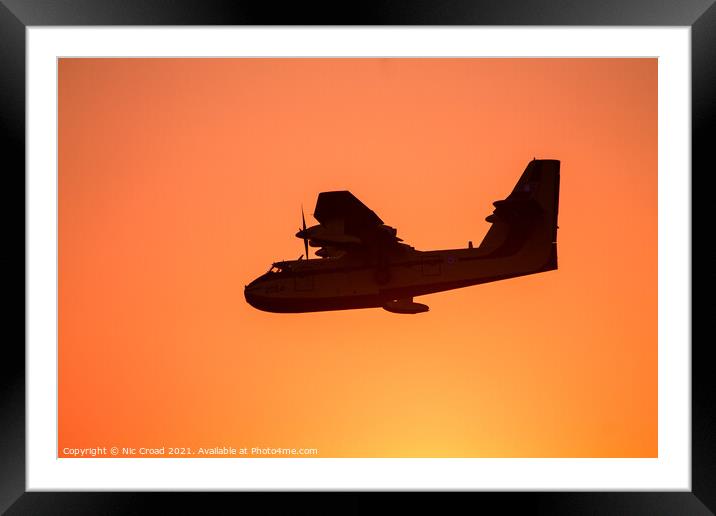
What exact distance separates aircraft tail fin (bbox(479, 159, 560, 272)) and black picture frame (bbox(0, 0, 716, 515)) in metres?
3.32

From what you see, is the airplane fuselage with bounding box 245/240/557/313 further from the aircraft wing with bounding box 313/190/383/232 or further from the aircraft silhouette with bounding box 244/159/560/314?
the aircraft wing with bounding box 313/190/383/232

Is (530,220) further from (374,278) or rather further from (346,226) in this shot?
(346,226)

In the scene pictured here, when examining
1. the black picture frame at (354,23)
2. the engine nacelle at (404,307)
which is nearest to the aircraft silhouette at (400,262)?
the engine nacelle at (404,307)

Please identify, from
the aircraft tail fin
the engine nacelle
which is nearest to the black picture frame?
the aircraft tail fin

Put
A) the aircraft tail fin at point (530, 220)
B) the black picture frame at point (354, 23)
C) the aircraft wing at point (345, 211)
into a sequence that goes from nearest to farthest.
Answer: the black picture frame at point (354, 23) → the aircraft wing at point (345, 211) → the aircraft tail fin at point (530, 220)

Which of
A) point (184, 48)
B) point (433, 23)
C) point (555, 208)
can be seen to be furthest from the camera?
point (555, 208)

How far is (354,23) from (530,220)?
503 cm

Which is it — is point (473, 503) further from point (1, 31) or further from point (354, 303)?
point (1, 31)

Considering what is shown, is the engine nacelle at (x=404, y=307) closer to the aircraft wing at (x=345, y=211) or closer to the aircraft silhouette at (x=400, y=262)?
the aircraft silhouette at (x=400, y=262)

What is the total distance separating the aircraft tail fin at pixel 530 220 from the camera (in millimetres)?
12023

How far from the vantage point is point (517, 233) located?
12.3 meters

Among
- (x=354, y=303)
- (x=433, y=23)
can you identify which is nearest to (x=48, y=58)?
(x=433, y=23)

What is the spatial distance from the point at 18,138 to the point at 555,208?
7686 millimetres

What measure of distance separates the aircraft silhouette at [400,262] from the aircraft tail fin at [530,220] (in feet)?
0.05
